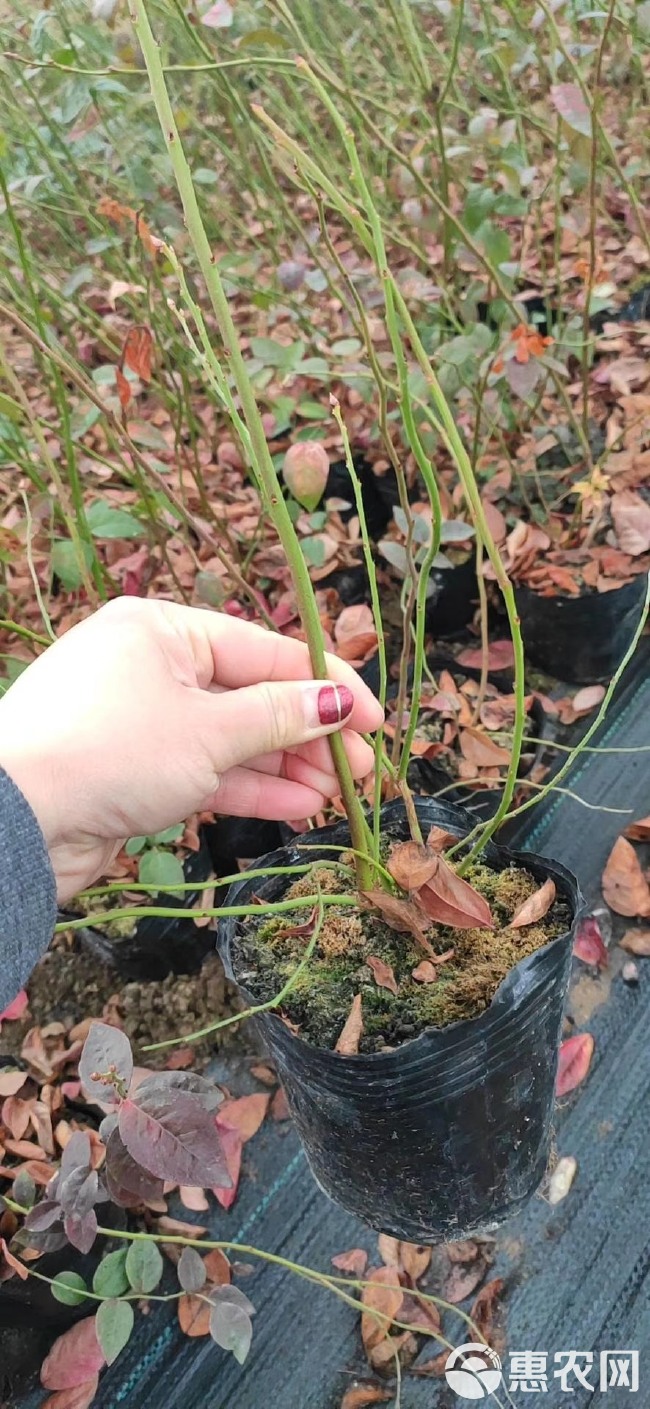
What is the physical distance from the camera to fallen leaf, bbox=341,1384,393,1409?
1.02m

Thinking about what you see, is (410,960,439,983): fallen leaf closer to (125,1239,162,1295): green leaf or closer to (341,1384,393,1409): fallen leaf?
(125,1239,162,1295): green leaf

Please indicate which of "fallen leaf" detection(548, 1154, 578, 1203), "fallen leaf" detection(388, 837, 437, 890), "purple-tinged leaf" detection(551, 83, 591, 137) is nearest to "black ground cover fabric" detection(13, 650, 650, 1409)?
"fallen leaf" detection(548, 1154, 578, 1203)

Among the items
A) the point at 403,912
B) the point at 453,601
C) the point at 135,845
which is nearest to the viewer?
the point at 403,912

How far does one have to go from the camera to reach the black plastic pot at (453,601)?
1.64 m

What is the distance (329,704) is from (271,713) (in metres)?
0.05

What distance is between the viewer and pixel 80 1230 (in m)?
0.84

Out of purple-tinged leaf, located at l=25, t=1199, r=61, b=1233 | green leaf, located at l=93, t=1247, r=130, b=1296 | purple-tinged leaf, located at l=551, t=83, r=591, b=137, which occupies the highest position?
purple-tinged leaf, located at l=551, t=83, r=591, b=137

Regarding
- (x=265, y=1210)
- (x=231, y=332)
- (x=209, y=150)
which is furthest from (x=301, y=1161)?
(x=209, y=150)

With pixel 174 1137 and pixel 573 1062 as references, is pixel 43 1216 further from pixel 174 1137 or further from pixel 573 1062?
pixel 573 1062

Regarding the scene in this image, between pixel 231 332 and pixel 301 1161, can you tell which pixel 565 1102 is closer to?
pixel 301 1161

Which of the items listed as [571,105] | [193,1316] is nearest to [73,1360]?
[193,1316]

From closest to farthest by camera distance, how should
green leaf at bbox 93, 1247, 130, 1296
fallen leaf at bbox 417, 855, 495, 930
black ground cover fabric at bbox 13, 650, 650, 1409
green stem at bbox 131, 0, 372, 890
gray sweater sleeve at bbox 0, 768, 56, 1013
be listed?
1. green stem at bbox 131, 0, 372, 890
2. gray sweater sleeve at bbox 0, 768, 56, 1013
3. fallen leaf at bbox 417, 855, 495, 930
4. green leaf at bbox 93, 1247, 130, 1296
5. black ground cover fabric at bbox 13, 650, 650, 1409

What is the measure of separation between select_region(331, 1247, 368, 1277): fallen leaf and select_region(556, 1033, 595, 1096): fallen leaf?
324mm

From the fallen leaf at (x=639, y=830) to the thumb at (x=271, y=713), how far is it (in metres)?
0.80
